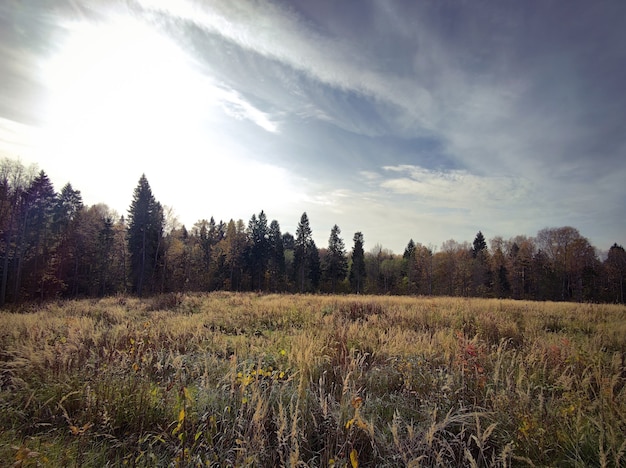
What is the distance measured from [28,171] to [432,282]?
211ft

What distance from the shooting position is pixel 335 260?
58.2 metres

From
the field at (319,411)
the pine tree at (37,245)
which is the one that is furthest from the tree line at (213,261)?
the field at (319,411)

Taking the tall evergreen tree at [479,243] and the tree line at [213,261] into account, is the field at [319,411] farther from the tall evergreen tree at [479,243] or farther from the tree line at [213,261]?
the tall evergreen tree at [479,243]

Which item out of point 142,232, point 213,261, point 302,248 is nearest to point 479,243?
point 302,248

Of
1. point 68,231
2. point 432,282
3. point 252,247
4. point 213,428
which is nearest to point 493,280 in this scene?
point 432,282

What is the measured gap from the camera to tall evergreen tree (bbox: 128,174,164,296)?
3744 centimetres

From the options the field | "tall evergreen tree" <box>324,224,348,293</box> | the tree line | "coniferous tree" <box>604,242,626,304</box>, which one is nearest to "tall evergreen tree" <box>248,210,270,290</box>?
the tree line

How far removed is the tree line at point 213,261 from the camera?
102 ft

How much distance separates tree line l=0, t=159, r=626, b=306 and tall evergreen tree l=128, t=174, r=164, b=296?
0.46 feet

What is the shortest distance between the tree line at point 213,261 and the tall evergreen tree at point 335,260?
0.21m

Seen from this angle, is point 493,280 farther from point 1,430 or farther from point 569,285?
point 1,430

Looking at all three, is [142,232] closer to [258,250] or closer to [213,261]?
[213,261]

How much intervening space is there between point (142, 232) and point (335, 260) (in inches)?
1356

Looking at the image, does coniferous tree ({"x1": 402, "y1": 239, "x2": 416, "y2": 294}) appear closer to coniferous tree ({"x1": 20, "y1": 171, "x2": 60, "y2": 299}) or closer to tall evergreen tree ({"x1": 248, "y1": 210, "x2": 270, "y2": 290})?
tall evergreen tree ({"x1": 248, "y1": 210, "x2": 270, "y2": 290})
